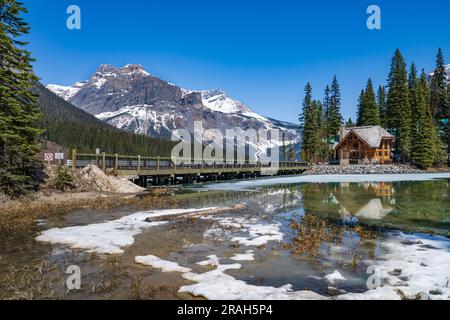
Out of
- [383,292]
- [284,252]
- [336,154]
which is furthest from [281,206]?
[336,154]

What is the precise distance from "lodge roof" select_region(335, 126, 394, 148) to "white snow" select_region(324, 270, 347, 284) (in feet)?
207

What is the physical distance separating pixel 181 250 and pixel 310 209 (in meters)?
10.3

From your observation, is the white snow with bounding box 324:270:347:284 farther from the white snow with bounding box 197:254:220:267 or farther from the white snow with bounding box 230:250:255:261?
the white snow with bounding box 197:254:220:267

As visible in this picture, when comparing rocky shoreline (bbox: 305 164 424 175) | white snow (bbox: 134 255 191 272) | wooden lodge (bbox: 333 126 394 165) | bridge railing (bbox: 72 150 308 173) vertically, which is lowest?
white snow (bbox: 134 255 191 272)

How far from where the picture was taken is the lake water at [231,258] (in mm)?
5711

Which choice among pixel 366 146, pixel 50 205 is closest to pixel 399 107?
pixel 366 146

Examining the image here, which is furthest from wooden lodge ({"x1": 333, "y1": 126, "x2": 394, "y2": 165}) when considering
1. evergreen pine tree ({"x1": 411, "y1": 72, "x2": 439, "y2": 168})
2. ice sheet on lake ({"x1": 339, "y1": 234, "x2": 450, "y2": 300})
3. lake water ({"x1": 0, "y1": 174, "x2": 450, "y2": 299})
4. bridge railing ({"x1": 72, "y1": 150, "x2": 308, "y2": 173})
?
ice sheet on lake ({"x1": 339, "y1": 234, "x2": 450, "y2": 300})

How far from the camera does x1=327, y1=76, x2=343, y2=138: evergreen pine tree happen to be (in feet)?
247

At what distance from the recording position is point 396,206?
17469 millimetres

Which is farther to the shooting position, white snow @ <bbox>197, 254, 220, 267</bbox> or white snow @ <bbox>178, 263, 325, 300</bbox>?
white snow @ <bbox>197, 254, 220, 267</bbox>

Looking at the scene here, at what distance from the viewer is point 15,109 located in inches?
651

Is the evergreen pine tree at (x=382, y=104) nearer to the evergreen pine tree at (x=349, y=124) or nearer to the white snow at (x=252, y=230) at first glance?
the evergreen pine tree at (x=349, y=124)

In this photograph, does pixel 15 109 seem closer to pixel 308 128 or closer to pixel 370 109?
pixel 308 128
